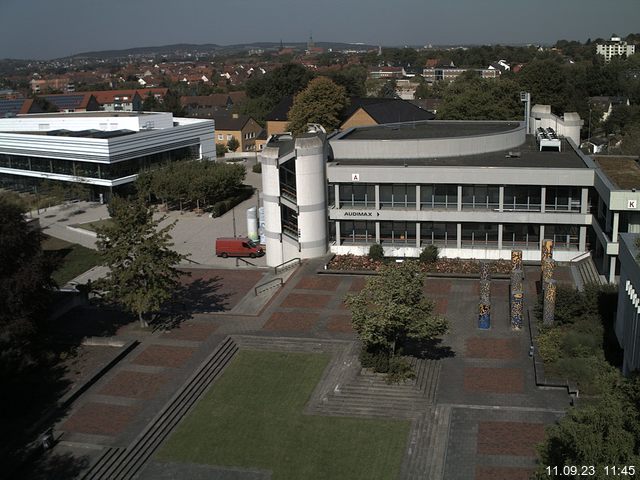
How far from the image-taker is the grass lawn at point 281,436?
2234cm

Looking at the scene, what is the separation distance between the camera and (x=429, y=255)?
41.2 m

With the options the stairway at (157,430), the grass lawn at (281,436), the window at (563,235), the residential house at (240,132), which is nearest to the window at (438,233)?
the window at (563,235)

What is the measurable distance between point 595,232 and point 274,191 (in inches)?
724

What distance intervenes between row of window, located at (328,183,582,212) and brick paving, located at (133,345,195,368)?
54.4ft

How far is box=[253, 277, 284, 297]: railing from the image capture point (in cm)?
3819

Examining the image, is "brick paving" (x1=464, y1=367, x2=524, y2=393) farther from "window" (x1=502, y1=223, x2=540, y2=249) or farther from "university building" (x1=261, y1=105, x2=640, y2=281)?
"window" (x1=502, y1=223, x2=540, y2=249)

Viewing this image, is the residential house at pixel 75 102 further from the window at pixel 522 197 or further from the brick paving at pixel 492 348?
the brick paving at pixel 492 348

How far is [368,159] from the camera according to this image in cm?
4647

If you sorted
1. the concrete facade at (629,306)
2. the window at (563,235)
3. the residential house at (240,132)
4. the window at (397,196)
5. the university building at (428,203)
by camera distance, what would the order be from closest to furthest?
the concrete facade at (629,306), the university building at (428,203), the window at (563,235), the window at (397,196), the residential house at (240,132)

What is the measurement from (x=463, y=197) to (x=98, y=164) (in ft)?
124

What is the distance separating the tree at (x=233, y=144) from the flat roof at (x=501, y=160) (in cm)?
5514

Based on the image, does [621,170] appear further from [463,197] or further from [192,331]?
[192,331]

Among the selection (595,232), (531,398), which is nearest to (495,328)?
(531,398)

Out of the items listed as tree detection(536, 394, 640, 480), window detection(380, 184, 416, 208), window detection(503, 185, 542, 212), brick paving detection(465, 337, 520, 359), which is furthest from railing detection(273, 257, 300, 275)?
tree detection(536, 394, 640, 480)
